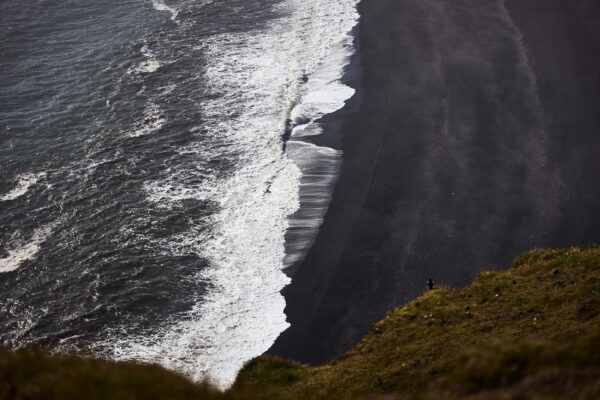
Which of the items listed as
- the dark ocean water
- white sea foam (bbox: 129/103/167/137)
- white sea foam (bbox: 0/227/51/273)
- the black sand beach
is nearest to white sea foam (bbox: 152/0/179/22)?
the dark ocean water

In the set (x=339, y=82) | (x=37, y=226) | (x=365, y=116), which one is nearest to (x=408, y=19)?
(x=339, y=82)

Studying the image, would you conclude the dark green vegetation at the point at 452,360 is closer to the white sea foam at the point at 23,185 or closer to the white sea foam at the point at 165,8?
the white sea foam at the point at 23,185

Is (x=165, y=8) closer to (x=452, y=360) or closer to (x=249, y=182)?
(x=249, y=182)

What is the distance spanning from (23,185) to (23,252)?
7.33 metres

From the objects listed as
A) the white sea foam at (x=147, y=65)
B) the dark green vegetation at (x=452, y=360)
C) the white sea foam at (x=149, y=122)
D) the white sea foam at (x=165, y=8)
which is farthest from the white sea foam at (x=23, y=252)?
the white sea foam at (x=165, y=8)

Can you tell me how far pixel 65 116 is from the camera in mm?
55125

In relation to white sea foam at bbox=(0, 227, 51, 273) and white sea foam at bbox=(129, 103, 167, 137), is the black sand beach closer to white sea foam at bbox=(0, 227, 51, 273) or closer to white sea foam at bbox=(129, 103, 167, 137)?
white sea foam at bbox=(129, 103, 167, 137)

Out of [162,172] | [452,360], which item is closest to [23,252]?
[162,172]

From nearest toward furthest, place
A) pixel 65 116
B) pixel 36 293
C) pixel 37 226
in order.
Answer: pixel 36 293 < pixel 37 226 < pixel 65 116

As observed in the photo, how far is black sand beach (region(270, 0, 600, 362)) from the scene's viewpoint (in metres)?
36.7

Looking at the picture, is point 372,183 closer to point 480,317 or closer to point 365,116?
point 365,116

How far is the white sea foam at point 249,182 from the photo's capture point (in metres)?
34.2

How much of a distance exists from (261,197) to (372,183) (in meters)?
6.58

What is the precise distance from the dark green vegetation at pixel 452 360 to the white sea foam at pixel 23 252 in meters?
17.6
